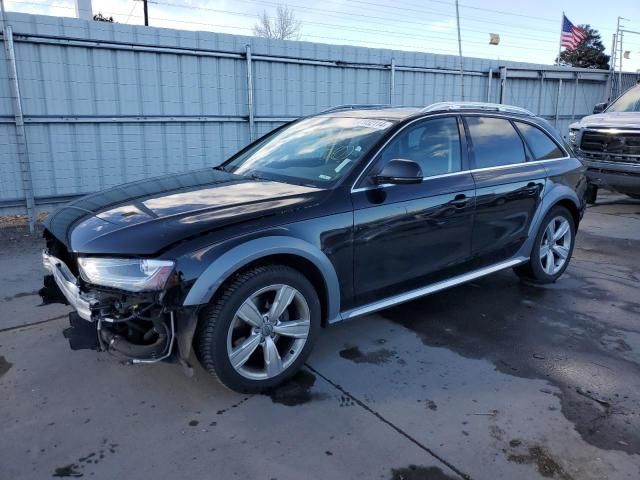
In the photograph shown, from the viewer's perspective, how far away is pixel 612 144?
28.2 ft

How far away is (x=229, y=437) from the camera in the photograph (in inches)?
108

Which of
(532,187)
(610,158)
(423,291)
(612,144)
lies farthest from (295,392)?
(612,144)

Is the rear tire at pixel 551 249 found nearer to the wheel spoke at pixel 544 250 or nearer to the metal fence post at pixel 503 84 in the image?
the wheel spoke at pixel 544 250

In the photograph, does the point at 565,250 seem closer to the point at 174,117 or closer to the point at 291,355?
the point at 291,355

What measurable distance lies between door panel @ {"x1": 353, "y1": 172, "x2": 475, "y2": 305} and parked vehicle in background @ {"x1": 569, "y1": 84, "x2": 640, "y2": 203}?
18.7 ft

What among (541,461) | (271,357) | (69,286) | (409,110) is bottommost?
(541,461)

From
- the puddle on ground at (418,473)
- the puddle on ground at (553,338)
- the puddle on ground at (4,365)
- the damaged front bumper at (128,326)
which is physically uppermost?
the damaged front bumper at (128,326)

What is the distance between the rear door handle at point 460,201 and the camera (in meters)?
3.95

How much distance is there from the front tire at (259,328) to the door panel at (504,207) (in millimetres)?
1732

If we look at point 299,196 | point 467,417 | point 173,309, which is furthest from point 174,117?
point 467,417

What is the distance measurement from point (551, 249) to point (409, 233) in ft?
7.26

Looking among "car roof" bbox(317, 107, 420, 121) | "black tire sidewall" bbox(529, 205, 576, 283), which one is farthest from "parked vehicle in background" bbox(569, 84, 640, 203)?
"car roof" bbox(317, 107, 420, 121)

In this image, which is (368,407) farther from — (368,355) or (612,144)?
(612,144)

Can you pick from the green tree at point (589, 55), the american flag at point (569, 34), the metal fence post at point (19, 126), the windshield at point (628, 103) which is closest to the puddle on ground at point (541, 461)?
the metal fence post at point (19, 126)
